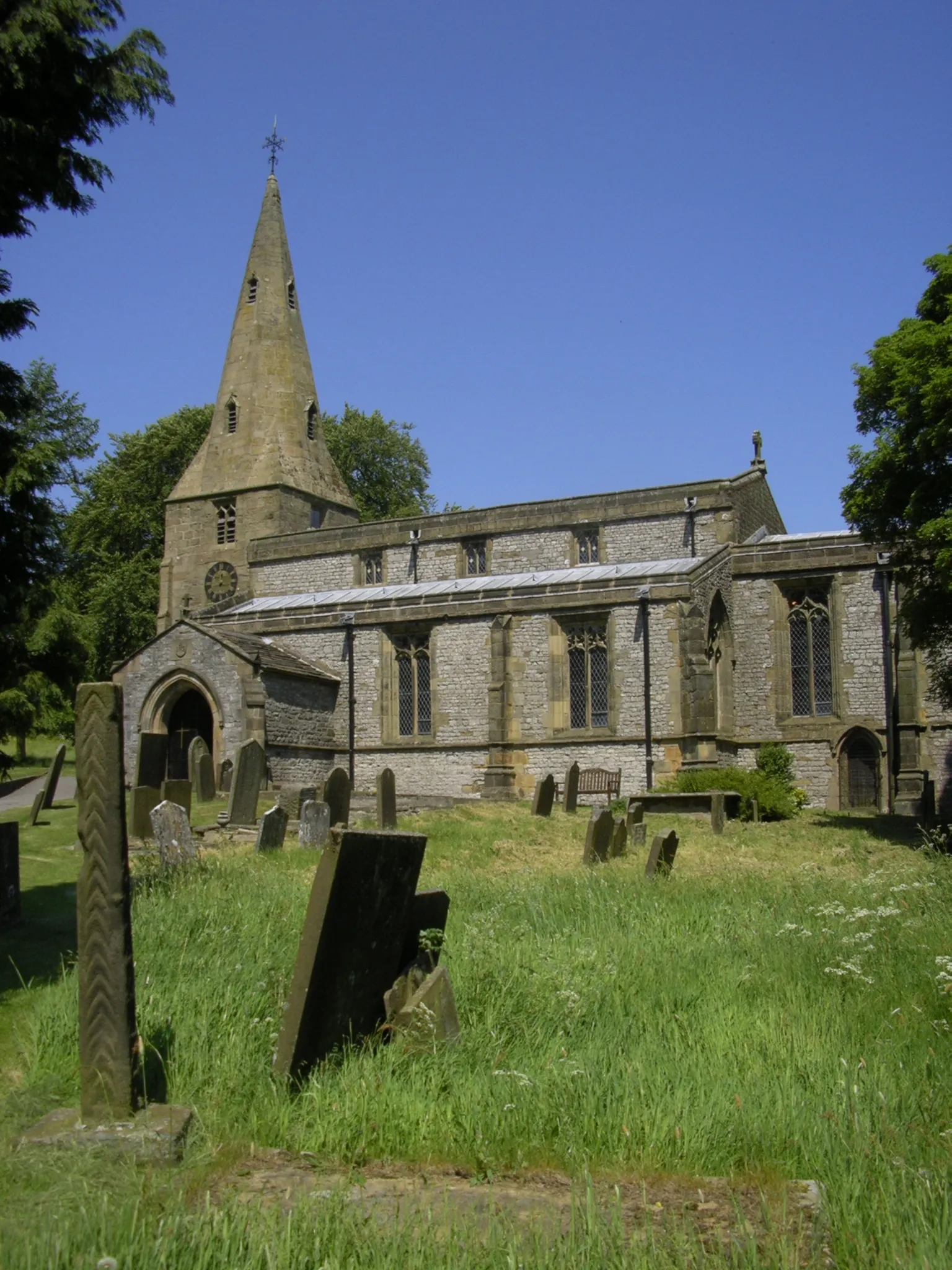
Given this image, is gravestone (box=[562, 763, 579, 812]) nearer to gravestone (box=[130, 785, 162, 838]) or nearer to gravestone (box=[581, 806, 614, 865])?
gravestone (box=[581, 806, 614, 865])

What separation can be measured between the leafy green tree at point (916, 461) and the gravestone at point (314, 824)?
863cm

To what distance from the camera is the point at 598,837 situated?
15.5 meters

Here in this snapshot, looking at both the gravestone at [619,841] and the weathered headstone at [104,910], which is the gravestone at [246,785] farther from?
the weathered headstone at [104,910]

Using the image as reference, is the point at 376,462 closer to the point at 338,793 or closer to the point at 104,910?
the point at 338,793

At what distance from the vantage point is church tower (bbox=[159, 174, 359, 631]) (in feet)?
130

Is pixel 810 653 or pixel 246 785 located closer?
pixel 246 785

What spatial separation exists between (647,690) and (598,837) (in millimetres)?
12208

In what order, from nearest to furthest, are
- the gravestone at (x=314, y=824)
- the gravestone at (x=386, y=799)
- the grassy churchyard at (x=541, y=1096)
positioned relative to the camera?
the grassy churchyard at (x=541, y=1096) → the gravestone at (x=314, y=824) → the gravestone at (x=386, y=799)

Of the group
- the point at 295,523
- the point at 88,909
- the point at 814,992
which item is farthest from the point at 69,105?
the point at 295,523

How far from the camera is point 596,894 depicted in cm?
1153

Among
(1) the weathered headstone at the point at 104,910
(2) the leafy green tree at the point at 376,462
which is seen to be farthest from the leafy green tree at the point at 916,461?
(2) the leafy green tree at the point at 376,462

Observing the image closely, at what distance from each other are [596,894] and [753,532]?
74.2 ft

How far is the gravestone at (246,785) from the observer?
17.8 metres

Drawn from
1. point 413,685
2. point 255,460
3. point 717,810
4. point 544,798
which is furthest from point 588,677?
point 255,460
